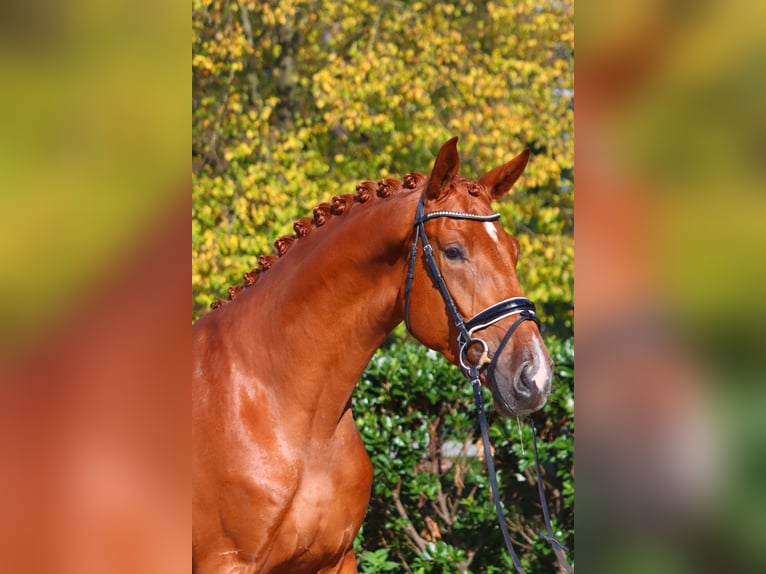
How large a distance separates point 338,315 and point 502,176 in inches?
30.7

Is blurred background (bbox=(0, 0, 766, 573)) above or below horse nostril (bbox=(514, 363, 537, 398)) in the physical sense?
above

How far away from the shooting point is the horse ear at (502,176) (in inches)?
121

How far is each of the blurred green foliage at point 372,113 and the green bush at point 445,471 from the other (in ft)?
11.8

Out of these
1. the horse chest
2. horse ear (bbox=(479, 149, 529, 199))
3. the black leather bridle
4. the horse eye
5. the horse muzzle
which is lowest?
the horse chest

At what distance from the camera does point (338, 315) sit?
2963 mm

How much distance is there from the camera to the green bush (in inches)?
201

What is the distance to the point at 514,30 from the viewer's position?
31.2 feet

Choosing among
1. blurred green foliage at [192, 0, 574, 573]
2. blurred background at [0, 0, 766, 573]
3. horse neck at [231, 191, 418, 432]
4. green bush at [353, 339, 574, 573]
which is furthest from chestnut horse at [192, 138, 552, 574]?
blurred green foliage at [192, 0, 574, 573]

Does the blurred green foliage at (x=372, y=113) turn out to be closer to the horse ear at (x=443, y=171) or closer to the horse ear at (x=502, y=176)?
the horse ear at (x=502, y=176)
